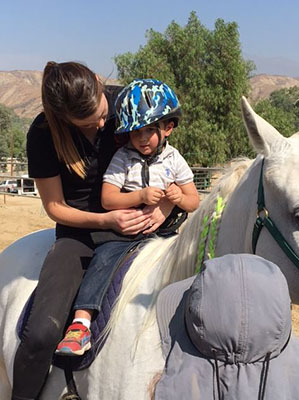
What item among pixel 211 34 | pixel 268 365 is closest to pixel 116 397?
pixel 268 365

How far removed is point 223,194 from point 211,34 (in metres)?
20.4

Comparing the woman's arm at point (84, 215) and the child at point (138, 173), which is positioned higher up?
the child at point (138, 173)

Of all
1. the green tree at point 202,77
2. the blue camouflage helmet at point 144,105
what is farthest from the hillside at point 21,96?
the blue camouflage helmet at point 144,105

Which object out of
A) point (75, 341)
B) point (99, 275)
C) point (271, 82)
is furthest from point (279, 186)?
point (271, 82)

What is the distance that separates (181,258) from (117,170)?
0.47 metres

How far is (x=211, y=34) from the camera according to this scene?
67.5 feet

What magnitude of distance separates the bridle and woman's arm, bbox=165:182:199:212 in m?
0.46

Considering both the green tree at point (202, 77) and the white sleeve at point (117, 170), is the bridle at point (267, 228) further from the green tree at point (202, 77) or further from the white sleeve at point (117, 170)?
the green tree at point (202, 77)

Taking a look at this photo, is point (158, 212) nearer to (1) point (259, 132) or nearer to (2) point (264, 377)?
(1) point (259, 132)

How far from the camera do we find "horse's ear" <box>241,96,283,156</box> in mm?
1531

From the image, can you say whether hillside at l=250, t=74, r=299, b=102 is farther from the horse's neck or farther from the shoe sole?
the shoe sole

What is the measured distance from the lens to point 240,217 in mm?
1641

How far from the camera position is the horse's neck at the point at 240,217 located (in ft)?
5.27

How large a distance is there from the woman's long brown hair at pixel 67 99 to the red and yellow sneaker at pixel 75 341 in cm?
66
